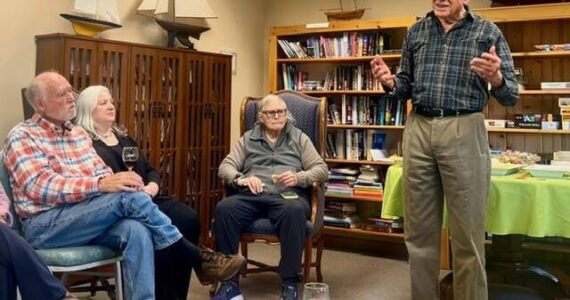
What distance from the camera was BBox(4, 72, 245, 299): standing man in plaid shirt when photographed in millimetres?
2174

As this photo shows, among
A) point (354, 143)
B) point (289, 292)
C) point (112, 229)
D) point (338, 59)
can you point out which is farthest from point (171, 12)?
point (289, 292)

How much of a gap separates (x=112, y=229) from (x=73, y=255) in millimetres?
190

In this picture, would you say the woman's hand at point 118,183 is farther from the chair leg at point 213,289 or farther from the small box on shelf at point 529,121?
the small box on shelf at point 529,121

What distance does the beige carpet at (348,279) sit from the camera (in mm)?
3117

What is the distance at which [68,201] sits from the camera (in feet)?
7.27

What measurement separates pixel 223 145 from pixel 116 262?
1998 millimetres

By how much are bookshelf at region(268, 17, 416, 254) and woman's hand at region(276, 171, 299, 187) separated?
1.38 metres

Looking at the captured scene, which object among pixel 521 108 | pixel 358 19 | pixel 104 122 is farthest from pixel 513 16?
pixel 104 122

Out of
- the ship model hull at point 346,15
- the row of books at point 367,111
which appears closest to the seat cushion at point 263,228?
the row of books at point 367,111

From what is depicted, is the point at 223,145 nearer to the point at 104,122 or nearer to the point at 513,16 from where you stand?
the point at 104,122

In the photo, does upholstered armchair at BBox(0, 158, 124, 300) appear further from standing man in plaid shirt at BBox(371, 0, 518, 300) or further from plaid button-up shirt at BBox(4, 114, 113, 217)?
standing man in plaid shirt at BBox(371, 0, 518, 300)

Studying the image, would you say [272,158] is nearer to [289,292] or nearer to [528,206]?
[289,292]

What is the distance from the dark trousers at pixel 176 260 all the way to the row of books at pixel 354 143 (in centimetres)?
183

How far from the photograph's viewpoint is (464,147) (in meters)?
2.25
